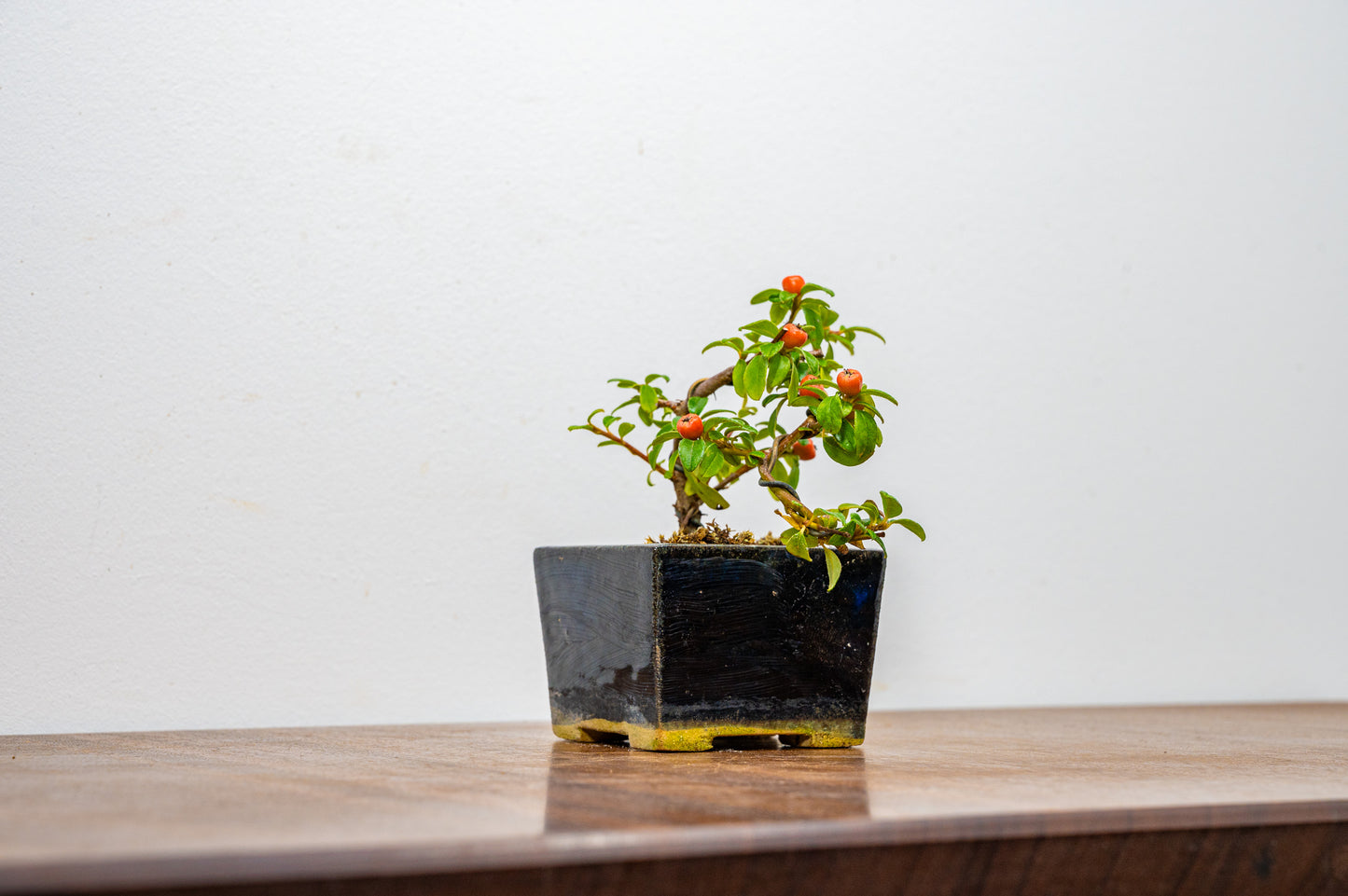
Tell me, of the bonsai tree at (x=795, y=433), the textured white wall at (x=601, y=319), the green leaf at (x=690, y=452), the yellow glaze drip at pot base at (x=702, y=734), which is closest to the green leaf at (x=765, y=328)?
the bonsai tree at (x=795, y=433)

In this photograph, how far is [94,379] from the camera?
1169mm

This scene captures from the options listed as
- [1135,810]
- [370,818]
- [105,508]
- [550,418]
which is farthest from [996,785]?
[105,508]

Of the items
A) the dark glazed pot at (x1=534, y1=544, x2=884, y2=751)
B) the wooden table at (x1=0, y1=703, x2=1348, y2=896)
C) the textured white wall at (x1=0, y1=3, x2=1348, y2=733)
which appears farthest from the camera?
the textured white wall at (x1=0, y1=3, x2=1348, y2=733)

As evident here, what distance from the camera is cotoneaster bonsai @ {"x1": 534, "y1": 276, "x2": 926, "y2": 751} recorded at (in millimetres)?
856

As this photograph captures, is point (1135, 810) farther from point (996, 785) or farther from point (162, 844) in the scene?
point (162, 844)

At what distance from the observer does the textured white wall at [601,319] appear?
118 centimetres

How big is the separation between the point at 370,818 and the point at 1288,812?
0.46m

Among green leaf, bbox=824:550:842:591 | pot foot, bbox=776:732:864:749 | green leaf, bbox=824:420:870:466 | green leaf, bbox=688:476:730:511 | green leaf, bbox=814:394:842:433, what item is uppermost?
green leaf, bbox=814:394:842:433

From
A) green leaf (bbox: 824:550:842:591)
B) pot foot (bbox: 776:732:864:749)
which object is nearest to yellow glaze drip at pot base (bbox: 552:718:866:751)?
pot foot (bbox: 776:732:864:749)

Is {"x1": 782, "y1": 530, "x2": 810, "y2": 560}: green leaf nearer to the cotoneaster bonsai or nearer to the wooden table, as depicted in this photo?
the cotoneaster bonsai

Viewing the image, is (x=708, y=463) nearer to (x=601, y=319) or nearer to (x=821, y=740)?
(x=821, y=740)

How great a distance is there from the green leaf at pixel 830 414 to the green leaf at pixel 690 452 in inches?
3.8

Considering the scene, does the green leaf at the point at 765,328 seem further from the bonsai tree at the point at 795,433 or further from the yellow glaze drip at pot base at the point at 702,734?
the yellow glaze drip at pot base at the point at 702,734

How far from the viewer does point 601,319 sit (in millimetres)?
1394
